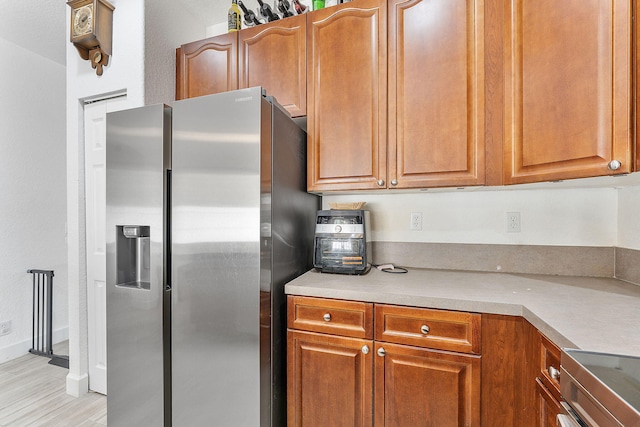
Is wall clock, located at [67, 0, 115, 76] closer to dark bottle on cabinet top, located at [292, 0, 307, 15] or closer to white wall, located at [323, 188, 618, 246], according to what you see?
dark bottle on cabinet top, located at [292, 0, 307, 15]

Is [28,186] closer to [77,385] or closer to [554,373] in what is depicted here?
[77,385]

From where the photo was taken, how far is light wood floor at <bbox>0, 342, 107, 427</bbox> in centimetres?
178

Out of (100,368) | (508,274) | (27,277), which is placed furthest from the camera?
(27,277)

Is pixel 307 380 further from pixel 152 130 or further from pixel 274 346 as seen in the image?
pixel 152 130

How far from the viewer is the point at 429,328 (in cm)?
120

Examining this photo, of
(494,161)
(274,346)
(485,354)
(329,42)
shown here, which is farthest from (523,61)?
(274,346)

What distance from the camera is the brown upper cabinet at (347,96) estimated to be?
157cm

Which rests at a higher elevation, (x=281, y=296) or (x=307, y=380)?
(x=281, y=296)

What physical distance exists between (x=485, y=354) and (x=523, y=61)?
4.13 ft

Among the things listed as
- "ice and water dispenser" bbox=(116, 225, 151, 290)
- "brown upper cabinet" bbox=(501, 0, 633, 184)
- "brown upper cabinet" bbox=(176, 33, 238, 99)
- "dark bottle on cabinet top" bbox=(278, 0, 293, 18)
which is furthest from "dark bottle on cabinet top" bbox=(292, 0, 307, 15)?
"ice and water dispenser" bbox=(116, 225, 151, 290)

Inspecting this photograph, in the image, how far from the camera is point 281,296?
1.42 meters

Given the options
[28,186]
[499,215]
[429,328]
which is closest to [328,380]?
[429,328]

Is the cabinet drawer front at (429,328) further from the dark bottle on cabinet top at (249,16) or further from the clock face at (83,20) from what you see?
the clock face at (83,20)

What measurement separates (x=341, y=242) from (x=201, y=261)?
2.33 feet
